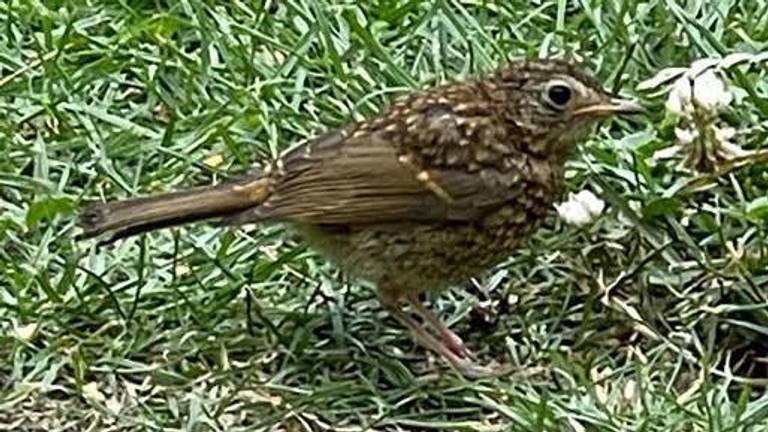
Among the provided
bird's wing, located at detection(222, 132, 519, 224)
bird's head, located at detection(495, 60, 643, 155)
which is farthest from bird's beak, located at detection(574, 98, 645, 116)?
bird's wing, located at detection(222, 132, 519, 224)

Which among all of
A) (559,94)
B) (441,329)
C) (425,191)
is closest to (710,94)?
(559,94)

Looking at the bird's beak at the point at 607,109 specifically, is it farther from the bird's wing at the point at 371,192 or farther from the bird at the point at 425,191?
the bird's wing at the point at 371,192

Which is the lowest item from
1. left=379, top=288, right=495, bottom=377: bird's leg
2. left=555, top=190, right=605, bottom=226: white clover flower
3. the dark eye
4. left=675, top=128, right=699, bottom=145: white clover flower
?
left=379, top=288, right=495, bottom=377: bird's leg

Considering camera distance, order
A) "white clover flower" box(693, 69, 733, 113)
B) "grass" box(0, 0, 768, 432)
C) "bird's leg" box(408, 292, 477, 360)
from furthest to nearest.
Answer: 1. "white clover flower" box(693, 69, 733, 113)
2. "bird's leg" box(408, 292, 477, 360)
3. "grass" box(0, 0, 768, 432)

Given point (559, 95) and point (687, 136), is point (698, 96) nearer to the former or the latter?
point (687, 136)

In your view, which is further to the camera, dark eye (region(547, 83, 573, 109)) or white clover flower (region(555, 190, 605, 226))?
white clover flower (region(555, 190, 605, 226))

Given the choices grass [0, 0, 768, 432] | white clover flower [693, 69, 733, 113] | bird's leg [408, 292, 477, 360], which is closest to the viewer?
grass [0, 0, 768, 432]

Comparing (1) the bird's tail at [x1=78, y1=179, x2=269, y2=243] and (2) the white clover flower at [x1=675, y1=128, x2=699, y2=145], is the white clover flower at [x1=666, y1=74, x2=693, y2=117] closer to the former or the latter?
(2) the white clover flower at [x1=675, y1=128, x2=699, y2=145]

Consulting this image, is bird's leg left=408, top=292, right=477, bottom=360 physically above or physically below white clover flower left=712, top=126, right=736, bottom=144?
below
